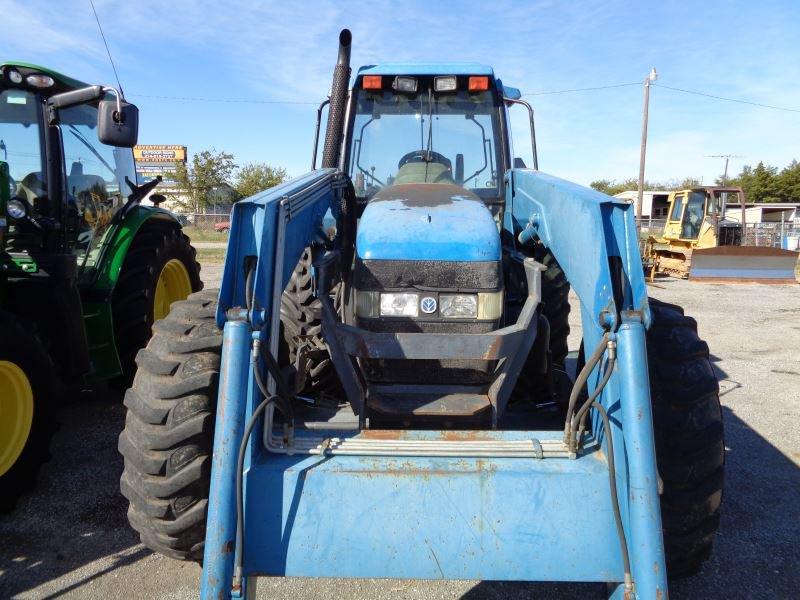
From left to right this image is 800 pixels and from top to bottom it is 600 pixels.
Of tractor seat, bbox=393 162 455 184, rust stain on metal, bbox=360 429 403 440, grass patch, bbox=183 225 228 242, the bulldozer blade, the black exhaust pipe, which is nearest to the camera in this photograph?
rust stain on metal, bbox=360 429 403 440

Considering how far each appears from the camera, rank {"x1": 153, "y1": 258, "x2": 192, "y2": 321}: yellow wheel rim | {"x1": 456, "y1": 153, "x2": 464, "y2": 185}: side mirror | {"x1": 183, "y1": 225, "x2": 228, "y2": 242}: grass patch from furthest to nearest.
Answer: {"x1": 183, "y1": 225, "x2": 228, "y2": 242}: grass patch → {"x1": 153, "y1": 258, "x2": 192, "y2": 321}: yellow wheel rim → {"x1": 456, "y1": 153, "x2": 464, "y2": 185}: side mirror

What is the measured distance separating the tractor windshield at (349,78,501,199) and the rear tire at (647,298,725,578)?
1.81 m

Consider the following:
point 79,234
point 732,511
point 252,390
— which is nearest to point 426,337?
point 252,390

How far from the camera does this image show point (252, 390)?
2.01 meters

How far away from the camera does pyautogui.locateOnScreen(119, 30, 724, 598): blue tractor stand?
189cm

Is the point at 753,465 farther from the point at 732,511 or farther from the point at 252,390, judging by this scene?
the point at 252,390

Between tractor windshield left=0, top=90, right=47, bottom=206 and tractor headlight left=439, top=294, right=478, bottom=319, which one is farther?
tractor windshield left=0, top=90, right=47, bottom=206

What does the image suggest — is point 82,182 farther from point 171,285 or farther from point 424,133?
point 424,133

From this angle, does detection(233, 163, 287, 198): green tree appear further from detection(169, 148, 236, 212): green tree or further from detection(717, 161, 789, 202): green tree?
detection(717, 161, 789, 202): green tree

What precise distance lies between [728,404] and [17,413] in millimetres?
5177

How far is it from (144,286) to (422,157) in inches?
92.6

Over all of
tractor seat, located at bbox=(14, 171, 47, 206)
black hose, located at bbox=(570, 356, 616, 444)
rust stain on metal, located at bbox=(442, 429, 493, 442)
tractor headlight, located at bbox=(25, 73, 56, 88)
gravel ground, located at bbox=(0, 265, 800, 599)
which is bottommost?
gravel ground, located at bbox=(0, 265, 800, 599)

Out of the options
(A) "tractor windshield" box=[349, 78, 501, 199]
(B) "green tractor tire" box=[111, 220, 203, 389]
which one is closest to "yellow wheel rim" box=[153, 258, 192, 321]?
(B) "green tractor tire" box=[111, 220, 203, 389]

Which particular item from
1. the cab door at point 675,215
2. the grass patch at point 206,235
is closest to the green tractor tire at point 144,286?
the cab door at point 675,215
